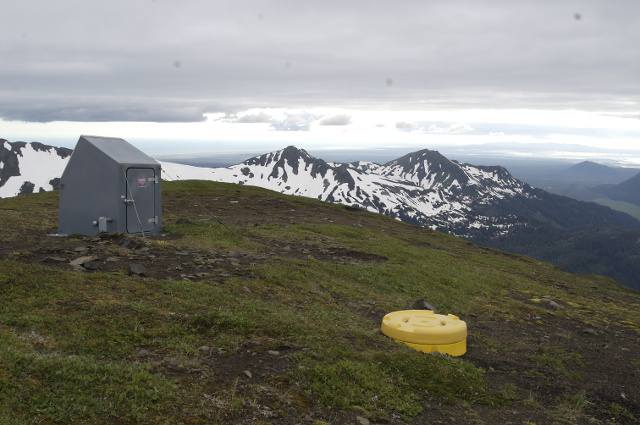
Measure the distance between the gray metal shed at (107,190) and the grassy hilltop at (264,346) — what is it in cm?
178

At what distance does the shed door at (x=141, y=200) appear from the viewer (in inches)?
936

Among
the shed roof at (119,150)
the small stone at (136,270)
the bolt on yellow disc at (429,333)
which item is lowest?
the bolt on yellow disc at (429,333)

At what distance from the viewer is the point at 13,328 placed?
36.0 feet

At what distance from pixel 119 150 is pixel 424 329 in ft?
55.8

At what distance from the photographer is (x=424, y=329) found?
538 inches

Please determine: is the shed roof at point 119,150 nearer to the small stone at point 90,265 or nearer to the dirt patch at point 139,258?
the dirt patch at point 139,258

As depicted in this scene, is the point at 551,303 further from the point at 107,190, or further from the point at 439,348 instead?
the point at 107,190

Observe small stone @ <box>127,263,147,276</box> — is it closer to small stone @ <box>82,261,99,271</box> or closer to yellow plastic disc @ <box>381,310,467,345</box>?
small stone @ <box>82,261,99,271</box>

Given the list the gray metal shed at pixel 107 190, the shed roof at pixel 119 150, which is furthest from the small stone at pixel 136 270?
the shed roof at pixel 119 150

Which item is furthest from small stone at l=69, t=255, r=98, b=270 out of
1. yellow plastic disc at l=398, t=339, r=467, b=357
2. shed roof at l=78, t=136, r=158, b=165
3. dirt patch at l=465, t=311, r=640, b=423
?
dirt patch at l=465, t=311, r=640, b=423

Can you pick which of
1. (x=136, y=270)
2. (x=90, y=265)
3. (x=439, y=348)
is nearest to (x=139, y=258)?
(x=90, y=265)

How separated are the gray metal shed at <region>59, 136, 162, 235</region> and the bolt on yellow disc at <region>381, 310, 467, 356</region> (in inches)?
558

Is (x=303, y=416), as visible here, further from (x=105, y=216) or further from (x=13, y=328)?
(x=105, y=216)

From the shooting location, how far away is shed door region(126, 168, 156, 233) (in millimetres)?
23781
